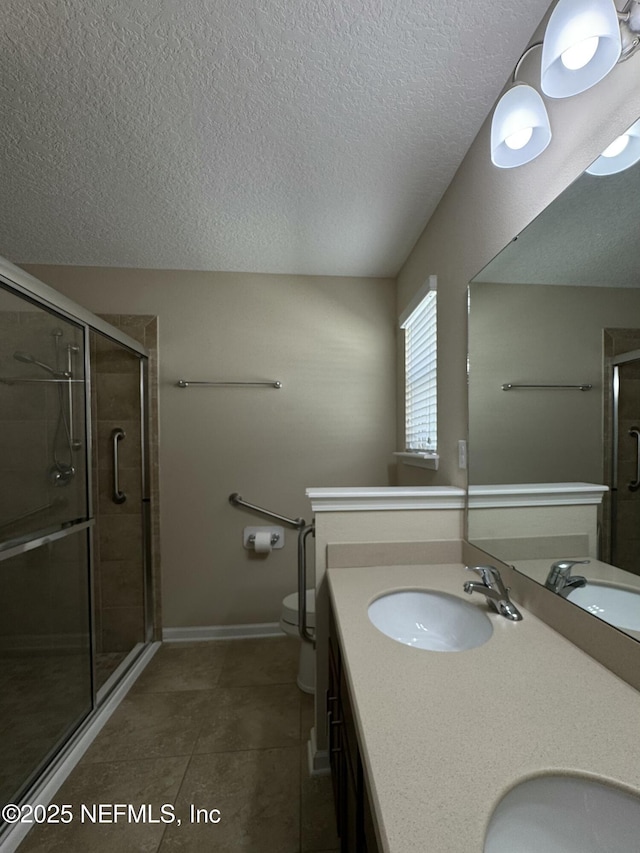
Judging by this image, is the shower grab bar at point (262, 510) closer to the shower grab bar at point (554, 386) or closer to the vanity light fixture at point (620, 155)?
the shower grab bar at point (554, 386)

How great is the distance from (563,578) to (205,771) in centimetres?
148

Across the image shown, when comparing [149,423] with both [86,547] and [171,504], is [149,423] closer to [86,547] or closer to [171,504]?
[171,504]

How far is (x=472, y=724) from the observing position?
57 centimetres

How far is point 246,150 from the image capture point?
53.7 inches

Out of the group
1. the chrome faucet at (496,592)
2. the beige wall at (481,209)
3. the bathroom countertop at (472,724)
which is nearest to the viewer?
the bathroom countertop at (472,724)

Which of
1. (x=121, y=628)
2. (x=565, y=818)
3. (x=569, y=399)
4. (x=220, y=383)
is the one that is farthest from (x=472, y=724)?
(x=121, y=628)

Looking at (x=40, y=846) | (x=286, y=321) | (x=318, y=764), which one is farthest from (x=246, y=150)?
(x=40, y=846)

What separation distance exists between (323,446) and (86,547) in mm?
1402

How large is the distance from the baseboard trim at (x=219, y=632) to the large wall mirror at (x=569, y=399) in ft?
5.51

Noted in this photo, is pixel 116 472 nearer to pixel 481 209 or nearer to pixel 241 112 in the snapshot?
pixel 241 112

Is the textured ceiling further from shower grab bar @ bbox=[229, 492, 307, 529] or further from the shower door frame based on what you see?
shower grab bar @ bbox=[229, 492, 307, 529]

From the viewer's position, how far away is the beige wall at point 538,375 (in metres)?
0.77

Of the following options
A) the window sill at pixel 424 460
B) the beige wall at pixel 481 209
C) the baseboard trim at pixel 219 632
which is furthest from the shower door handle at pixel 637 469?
the baseboard trim at pixel 219 632

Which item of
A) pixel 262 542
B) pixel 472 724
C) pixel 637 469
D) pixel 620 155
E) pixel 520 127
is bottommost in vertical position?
pixel 262 542
